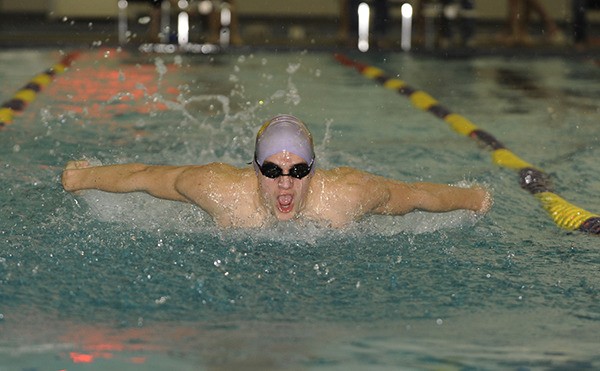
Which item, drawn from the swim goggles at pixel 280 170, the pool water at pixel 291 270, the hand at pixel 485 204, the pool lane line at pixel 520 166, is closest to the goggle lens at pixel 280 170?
the swim goggles at pixel 280 170

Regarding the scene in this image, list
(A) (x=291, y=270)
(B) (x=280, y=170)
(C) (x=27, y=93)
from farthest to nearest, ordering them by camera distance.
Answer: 1. (C) (x=27, y=93)
2. (B) (x=280, y=170)
3. (A) (x=291, y=270)

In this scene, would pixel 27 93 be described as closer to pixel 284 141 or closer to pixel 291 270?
pixel 284 141

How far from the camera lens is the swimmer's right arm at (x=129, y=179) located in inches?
132

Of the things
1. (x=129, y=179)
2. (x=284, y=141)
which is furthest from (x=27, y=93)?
(x=284, y=141)

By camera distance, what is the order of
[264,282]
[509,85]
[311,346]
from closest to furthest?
1. [311,346]
2. [264,282]
3. [509,85]

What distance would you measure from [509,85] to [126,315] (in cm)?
608

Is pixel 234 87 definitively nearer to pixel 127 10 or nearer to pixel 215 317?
pixel 215 317

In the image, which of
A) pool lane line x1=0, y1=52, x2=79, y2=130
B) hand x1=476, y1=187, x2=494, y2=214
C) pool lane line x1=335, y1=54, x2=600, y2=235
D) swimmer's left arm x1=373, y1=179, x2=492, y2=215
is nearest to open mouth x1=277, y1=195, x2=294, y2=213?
swimmer's left arm x1=373, y1=179, x2=492, y2=215

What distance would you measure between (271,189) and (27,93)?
4070mm

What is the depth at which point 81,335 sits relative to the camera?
2.49 meters

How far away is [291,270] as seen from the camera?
3.04 m

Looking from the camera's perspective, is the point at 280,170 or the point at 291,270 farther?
the point at 280,170

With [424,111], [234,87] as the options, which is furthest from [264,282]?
[234,87]

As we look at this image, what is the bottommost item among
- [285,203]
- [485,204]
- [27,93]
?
[27,93]
